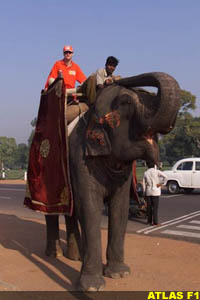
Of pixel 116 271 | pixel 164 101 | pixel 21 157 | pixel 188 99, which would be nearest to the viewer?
pixel 164 101

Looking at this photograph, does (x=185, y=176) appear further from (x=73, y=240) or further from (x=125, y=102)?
(x=125, y=102)

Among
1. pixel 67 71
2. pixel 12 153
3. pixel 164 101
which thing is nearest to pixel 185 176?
pixel 67 71

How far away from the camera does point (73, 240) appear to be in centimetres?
592

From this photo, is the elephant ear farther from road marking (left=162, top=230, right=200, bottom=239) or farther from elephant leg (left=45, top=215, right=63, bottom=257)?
road marking (left=162, top=230, right=200, bottom=239)

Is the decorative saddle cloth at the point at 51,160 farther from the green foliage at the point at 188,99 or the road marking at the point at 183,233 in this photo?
the green foliage at the point at 188,99

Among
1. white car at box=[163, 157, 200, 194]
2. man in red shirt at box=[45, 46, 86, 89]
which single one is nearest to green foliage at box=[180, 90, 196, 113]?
white car at box=[163, 157, 200, 194]

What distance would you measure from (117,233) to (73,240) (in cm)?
122

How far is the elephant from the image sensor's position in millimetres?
3482

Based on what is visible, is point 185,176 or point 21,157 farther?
point 21,157

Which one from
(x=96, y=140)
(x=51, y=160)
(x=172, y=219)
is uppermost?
(x=96, y=140)

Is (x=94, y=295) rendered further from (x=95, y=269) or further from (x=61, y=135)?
(x=61, y=135)

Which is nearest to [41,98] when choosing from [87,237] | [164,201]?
[87,237]

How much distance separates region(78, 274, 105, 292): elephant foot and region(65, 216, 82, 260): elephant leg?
53.8 inches

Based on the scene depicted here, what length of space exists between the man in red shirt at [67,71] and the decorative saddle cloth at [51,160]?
0.42 metres
